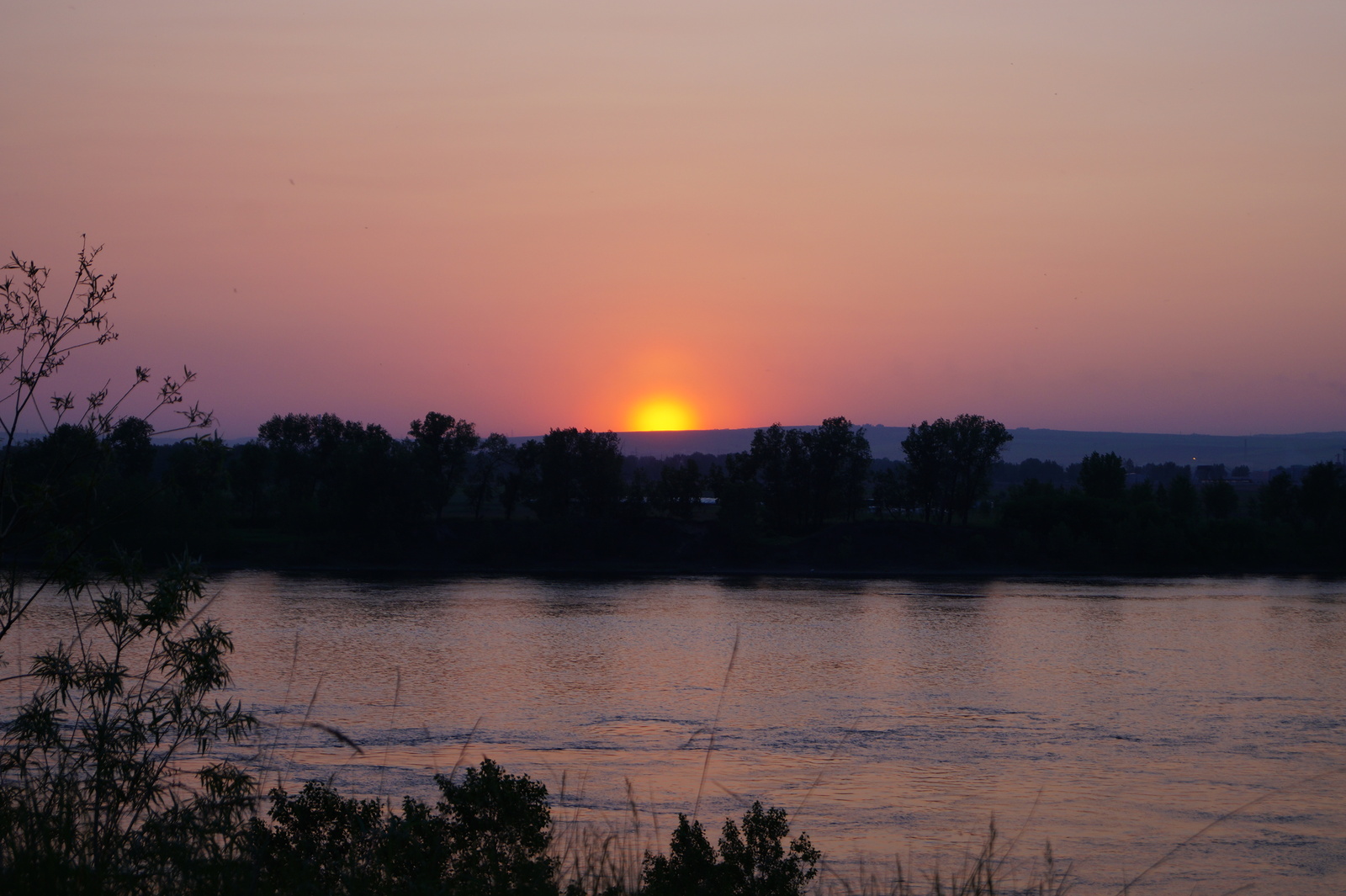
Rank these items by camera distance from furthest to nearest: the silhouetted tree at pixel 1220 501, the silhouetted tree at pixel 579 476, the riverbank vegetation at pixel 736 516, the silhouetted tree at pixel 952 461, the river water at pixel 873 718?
the silhouetted tree at pixel 1220 501 < the silhouetted tree at pixel 952 461 < the silhouetted tree at pixel 579 476 < the riverbank vegetation at pixel 736 516 < the river water at pixel 873 718

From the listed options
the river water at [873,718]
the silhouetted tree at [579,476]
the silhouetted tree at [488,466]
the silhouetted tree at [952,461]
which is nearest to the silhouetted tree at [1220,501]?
the silhouetted tree at [952,461]

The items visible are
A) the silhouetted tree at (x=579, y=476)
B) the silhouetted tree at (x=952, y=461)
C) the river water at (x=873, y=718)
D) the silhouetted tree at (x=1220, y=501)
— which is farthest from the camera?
the silhouetted tree at (x=1220, y=501)

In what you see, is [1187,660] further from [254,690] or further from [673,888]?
[673,888]

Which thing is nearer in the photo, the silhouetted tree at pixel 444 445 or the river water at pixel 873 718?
the river water at pixel 873 718

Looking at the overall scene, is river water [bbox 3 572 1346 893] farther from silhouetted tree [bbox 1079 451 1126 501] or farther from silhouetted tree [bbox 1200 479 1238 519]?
silhouetted tree [bbox 1200 479 1238 519]

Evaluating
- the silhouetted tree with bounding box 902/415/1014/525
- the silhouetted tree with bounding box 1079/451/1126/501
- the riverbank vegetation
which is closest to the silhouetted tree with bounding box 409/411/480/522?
the riverbank vegetation

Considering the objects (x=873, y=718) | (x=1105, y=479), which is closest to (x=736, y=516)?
(x=1105, y=479)

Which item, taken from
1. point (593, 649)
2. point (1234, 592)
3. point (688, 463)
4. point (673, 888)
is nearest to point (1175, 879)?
point (673, 888)

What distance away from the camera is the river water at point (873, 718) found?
16672 mm

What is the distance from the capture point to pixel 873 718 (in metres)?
25.8

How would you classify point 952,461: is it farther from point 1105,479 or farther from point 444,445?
point 444,445

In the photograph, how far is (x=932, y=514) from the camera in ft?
305

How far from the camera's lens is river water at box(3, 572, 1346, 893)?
16672 millimetres

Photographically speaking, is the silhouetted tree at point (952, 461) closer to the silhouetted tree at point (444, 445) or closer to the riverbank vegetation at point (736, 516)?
the riverbank vegetation at point (736, 516)
